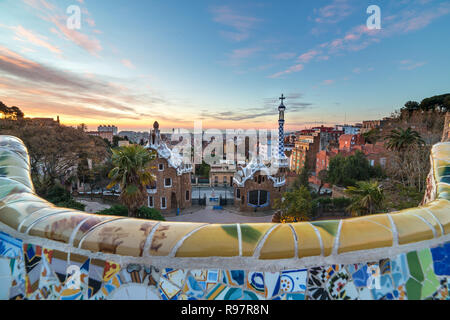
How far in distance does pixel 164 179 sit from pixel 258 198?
10.5 meters

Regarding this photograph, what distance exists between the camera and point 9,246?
9.40ft

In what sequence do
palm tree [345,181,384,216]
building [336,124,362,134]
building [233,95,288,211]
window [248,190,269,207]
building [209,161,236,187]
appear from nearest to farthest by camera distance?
palm tree [345,181,384,216] → building [233,95,288,211] → window [248,190,269,207] → building [209,161,236,187] → building [336,124,362,134]

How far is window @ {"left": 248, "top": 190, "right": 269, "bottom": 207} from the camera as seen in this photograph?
2666 cm

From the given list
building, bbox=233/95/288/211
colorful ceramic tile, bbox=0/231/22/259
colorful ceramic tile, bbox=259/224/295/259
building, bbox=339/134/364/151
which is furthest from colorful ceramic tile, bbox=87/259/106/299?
building, bbox=339/134/364/151

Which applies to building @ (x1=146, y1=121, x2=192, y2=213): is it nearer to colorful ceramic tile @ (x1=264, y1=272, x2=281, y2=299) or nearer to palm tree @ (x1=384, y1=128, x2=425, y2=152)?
colorful ceramic tile @ (x1=264, y1=272, x2=281, y2=299)

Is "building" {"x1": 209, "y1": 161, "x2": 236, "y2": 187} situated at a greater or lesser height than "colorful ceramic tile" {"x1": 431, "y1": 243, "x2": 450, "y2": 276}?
lesser

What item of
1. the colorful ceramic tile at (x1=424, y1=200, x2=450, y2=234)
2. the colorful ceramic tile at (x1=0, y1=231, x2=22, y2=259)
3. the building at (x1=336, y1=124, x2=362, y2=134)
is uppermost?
the building at (x1=336, y1=124, x2=362, y2=134)

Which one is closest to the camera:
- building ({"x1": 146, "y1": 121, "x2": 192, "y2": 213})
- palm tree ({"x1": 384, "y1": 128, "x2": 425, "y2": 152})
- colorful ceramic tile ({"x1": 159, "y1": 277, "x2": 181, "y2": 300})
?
colorful ceramic tile ({"x1": 159, "y1": 277, "x2": 181, "y2": 300})

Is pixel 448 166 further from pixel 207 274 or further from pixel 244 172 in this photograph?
pixel 244 172

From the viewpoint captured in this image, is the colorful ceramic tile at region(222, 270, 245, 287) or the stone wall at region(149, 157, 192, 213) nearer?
the colorful ceramic tile at region(222, 270, 245, 287)

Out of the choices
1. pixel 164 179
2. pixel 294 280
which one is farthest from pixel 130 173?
pixel 294 280

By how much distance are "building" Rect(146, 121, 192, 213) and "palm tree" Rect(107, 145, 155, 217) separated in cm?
897
